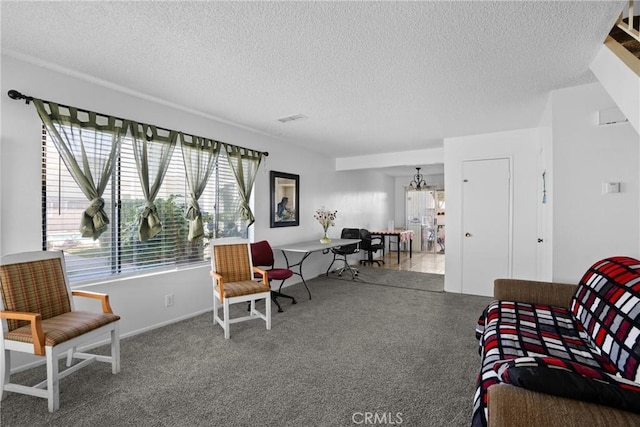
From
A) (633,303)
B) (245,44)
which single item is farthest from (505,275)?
(245,44)

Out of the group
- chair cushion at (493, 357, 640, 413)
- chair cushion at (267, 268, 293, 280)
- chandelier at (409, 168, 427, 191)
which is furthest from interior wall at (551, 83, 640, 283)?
chandelier at (409, 168, 427, 191)

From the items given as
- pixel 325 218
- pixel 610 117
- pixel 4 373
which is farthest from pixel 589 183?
pixel 4 373

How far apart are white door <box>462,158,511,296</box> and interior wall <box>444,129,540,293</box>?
0.21 ft

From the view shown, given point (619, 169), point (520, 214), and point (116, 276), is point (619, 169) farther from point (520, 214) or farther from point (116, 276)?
point (116, 276)

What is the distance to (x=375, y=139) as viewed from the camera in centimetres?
511

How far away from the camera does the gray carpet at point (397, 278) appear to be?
5188mm

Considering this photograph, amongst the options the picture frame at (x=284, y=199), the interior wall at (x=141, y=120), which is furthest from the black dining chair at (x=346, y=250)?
the picture frame at (x=284, y=199)

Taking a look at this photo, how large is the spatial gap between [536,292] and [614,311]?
35.1 inches

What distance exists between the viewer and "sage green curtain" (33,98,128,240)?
2629 mm

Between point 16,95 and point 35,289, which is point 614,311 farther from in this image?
point 16,95

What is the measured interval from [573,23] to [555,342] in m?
1.98

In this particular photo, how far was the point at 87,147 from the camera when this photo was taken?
286 centimetres

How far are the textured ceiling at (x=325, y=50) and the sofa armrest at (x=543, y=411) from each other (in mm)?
1979

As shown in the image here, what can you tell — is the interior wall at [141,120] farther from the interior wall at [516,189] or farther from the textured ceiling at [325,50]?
the interior wall at [516,189]
